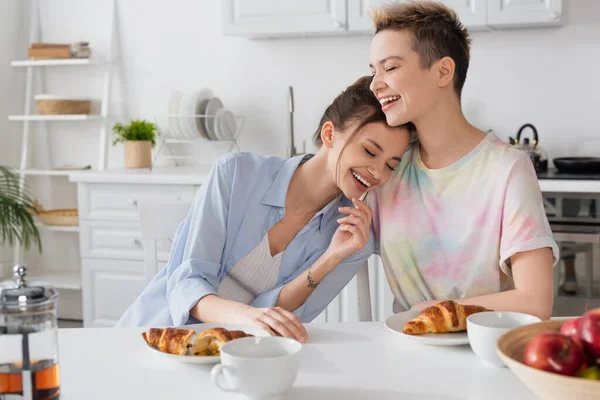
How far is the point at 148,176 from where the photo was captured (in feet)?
11.4

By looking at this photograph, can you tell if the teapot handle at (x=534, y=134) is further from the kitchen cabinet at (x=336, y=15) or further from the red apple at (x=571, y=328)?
the red apple at (x=571, y=328)

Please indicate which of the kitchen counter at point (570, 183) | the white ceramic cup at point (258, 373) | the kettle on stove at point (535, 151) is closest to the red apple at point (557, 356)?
the white ceramic cup at point (258, 373)

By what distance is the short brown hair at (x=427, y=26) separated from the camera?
164cm

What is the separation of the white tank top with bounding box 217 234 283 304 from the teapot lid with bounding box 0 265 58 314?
0.82 meters

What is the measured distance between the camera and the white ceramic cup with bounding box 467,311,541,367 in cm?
112

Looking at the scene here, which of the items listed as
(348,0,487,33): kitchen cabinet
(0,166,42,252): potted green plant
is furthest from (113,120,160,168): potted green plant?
(348,0,487,33): kitchen cabinet

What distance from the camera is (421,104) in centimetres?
164

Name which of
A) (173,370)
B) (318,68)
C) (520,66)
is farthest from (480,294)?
(318,68)

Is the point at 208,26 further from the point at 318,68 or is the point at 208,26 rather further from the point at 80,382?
the point at 80,382

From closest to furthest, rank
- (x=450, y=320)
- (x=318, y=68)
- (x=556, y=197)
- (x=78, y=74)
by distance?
(x=450, y=320), (x=556, y=197), (x=318, y=68), (x=78, y=74)

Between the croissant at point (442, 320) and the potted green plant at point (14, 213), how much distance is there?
271cm

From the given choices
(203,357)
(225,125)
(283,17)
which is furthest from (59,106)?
(203,357)

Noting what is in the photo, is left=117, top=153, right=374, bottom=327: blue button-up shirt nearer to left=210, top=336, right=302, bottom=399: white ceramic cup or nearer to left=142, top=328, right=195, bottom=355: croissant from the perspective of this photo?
left=142, top=328, right=195, bottom=355: croissant

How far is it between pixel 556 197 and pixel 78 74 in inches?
105
